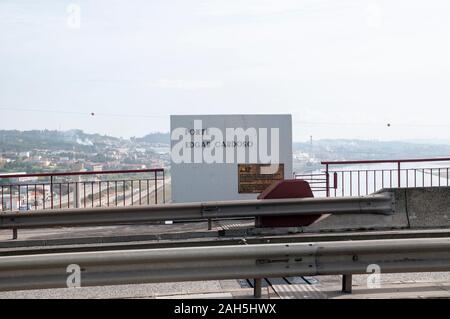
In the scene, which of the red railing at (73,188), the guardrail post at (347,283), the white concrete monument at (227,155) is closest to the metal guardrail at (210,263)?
the guardrail post at (347,283)

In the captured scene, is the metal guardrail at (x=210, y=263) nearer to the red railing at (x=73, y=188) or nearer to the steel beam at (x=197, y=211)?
the steel beam at (x=197, y=211)

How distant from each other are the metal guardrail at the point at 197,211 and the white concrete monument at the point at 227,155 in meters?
2.85

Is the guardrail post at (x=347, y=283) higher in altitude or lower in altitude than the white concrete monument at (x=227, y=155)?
lower

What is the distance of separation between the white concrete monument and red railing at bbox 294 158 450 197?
95.5 inches

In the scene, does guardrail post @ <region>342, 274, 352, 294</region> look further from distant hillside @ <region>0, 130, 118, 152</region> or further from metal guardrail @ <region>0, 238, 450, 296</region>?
distant hillside @ <region>0, 130, 118, 152</region>

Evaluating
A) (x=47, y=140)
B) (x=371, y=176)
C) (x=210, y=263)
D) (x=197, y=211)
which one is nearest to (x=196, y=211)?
(x=197, y=211)

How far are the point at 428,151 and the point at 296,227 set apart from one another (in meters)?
16.0

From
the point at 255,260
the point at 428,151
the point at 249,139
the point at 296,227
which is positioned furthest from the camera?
the point at 428,151

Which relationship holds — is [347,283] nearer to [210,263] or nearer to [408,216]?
[210,263]

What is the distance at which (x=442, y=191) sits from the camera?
10.2 metres

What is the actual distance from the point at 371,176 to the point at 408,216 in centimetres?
602

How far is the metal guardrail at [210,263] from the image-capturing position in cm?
565

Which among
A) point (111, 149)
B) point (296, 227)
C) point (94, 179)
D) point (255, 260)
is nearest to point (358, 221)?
point (296, 227)
